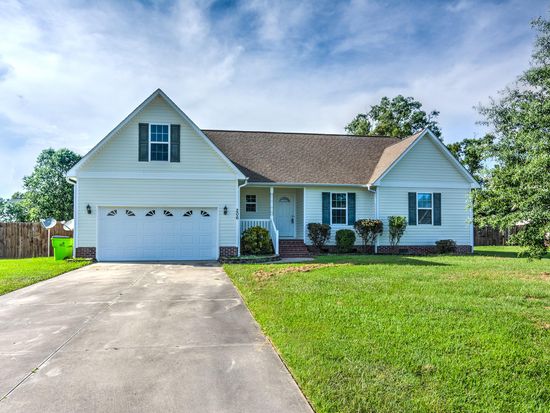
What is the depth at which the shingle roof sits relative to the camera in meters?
18.3

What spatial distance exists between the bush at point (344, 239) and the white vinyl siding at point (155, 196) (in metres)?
5.09

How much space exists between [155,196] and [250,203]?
488 cm

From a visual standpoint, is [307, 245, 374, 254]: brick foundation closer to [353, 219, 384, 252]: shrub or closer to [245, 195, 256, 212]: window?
[353, 219, 384, 252]: shrub

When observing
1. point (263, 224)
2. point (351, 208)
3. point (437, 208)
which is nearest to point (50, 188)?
point (263, 224)

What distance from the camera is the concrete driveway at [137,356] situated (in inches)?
138

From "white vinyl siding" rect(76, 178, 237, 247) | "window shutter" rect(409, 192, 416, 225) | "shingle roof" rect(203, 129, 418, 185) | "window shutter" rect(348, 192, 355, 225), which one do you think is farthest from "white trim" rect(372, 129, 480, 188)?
"white vinyl siding" rect(76, 178, 237, 247)

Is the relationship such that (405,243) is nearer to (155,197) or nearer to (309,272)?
(309,272)

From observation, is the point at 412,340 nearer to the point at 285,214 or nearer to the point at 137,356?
the point at 137,356

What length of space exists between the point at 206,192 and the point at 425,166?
10.8 metres

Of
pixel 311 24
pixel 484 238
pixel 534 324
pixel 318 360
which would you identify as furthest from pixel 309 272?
pixel 484 238

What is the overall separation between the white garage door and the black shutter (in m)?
2.16

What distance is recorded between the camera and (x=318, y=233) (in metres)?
17.6

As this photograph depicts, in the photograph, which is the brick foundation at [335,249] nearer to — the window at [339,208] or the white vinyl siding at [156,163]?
the window at [339,208]

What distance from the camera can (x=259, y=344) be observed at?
505cm
